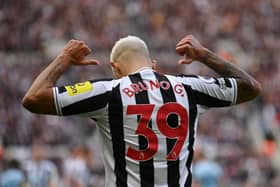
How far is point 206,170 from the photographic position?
1786 centimetres

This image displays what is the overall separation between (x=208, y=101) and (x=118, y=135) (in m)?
0.64

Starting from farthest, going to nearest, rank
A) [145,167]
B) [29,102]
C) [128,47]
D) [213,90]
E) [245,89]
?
[245,89] < [213,90] < [128,47] < [145,167] < [29,102]

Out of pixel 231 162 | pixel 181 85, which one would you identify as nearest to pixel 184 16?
pixel 231 162

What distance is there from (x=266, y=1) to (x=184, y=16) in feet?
12.1

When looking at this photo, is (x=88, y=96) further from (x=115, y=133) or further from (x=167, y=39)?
(x=167, y=39)

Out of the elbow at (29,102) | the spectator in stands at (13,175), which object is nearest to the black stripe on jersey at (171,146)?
the elbow at (29,102)

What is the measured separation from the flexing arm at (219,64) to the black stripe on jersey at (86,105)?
628 mm

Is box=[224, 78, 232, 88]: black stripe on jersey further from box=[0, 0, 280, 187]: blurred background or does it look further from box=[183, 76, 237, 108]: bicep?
box=[0, 0, 280, 187]: blurred background

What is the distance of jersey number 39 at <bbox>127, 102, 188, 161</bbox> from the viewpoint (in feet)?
22.0

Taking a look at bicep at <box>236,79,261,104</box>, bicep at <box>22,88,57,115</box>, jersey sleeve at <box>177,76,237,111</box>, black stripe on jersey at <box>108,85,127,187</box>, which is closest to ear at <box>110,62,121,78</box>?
black stripe on jersey at <box>108,85,127,187</box>

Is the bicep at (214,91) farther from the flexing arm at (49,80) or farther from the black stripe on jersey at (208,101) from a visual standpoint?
the flexing arm at (49,80)

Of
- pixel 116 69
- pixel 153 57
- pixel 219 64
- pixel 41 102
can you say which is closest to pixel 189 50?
pixel 219 64

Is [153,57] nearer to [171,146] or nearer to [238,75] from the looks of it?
[238,75]

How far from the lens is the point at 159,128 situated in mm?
6734
